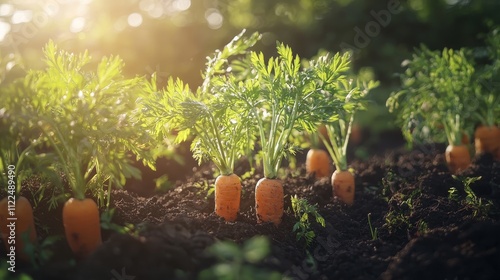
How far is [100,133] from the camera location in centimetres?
370

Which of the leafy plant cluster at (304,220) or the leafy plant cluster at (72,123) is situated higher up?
the leafy plant cluster at (72,123)

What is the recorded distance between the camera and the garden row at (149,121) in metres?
3.66

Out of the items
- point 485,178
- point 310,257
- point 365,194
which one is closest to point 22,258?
point 310,257

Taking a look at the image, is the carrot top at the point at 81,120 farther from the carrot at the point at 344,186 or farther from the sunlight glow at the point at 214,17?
the sunlight glow at the point at 214,17

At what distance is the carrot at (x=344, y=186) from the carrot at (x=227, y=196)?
1146mm

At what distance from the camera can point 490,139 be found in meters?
6.31

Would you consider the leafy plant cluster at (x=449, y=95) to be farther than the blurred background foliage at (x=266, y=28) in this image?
No

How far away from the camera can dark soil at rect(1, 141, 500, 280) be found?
10.5 ft

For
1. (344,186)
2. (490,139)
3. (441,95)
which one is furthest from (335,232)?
(490,139)

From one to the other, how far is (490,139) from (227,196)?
3385 mm

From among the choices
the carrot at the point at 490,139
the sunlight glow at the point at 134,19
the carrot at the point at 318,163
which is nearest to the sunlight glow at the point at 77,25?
the sunlight glow at the point at 134,19

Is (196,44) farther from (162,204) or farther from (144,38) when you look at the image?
(162,204)

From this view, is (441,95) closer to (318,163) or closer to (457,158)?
(457,158)

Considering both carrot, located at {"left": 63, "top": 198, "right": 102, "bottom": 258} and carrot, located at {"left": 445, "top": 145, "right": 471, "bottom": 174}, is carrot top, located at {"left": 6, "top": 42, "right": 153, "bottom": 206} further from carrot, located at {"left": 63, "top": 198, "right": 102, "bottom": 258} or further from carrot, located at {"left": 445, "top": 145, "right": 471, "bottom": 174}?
carrot, located at {"left": 445, "top": 145, "right": 471, "bottom": 174}
